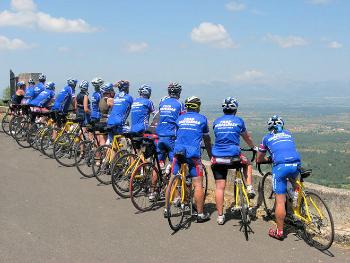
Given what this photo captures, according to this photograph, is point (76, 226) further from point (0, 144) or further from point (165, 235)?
point (0, 144)

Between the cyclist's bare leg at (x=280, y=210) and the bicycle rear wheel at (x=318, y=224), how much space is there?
0.92 feet

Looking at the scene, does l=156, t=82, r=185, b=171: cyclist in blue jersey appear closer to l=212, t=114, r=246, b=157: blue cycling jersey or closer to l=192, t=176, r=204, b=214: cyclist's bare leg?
l=192, t=176, r=204, b=214: cyclist's bare leg

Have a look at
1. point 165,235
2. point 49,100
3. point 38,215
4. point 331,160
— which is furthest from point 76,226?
point 331,160

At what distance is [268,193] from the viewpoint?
25.3ft

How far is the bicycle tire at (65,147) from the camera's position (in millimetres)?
11062

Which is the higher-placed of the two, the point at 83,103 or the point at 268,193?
the point at 83,103

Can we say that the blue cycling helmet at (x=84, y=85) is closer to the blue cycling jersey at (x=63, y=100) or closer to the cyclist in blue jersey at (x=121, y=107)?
the blue cycling jersey at (x=63, y=100)

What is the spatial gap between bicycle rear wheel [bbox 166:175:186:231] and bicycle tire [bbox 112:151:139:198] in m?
1.55

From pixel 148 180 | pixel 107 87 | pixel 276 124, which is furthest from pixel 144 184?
pixel 107 87

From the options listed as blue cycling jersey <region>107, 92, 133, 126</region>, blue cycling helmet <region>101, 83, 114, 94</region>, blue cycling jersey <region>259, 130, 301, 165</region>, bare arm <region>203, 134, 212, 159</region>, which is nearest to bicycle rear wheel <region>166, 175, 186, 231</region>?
bare arm <region>203, 134, 212, 159</region>

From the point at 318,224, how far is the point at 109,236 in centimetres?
308

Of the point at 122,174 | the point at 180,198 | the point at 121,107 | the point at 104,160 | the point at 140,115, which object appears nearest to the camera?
the point at 180,198

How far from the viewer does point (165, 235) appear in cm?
643

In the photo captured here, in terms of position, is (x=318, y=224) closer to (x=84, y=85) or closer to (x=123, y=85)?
(x=123, y=85)
